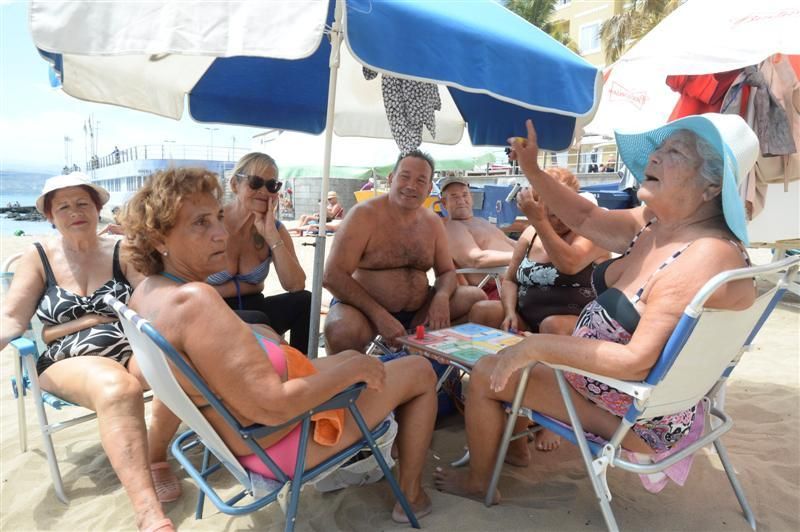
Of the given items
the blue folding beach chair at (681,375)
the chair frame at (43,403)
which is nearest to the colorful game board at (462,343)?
the blue folding beach chair at (681,375)

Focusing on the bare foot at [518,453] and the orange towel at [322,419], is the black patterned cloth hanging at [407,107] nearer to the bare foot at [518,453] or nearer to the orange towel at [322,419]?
the orange towel at [322,419]

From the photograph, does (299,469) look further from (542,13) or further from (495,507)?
(542,13)

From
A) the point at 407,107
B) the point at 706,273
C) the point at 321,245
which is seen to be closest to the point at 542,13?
the point at 407,107

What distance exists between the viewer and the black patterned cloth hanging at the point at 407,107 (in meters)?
2.95

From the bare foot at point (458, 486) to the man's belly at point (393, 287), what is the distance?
1267 mm

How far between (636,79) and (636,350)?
3551mm

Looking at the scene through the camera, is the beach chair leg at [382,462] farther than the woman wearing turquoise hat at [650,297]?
Yes

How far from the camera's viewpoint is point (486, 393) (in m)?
2.12

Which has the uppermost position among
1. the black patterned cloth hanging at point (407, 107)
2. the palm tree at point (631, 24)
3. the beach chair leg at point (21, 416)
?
the palm tree at point (631, 24)

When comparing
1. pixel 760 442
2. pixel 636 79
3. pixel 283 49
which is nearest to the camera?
pixel 283 49

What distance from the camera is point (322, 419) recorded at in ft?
5.72

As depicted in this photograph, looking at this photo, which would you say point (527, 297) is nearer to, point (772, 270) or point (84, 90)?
point (772, 270)

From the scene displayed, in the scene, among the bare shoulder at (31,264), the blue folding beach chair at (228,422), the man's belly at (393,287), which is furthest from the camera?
the man's belly at (393,287)

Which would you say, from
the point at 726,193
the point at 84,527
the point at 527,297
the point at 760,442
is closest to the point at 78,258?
the point at 84,527
